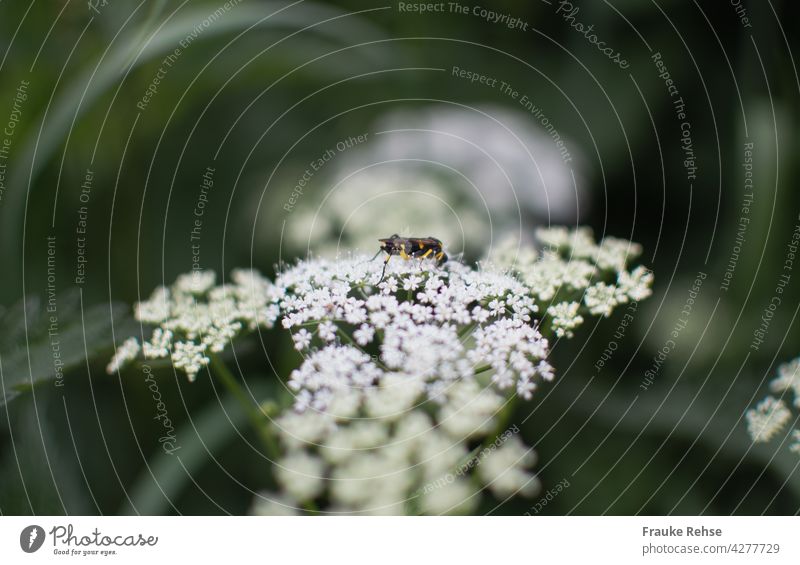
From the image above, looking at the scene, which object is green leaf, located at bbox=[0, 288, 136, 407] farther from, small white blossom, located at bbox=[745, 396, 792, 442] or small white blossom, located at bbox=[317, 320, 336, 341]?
small white blossom, located at bbox=[745, 396, 792, 442]

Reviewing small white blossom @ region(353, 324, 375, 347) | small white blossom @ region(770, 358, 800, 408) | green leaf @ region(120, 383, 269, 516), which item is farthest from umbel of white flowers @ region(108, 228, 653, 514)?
small white blossom @ region(770, 358, 800, 408)

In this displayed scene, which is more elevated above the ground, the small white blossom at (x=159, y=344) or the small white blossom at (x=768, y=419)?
the small white blossom at (x=159, y=344)

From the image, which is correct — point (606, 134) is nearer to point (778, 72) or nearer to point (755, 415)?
point (778, 72)

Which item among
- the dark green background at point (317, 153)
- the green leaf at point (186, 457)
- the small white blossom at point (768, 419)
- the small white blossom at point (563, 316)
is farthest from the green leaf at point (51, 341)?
the small white blossom at point (768, 419)

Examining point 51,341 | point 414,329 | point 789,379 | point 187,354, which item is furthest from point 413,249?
point 789,379

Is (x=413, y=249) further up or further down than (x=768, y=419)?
further up

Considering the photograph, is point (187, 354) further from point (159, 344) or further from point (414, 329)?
point (414, 329)

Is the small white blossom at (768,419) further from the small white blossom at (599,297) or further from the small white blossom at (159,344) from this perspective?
A: the small white blossom at (159,344)
